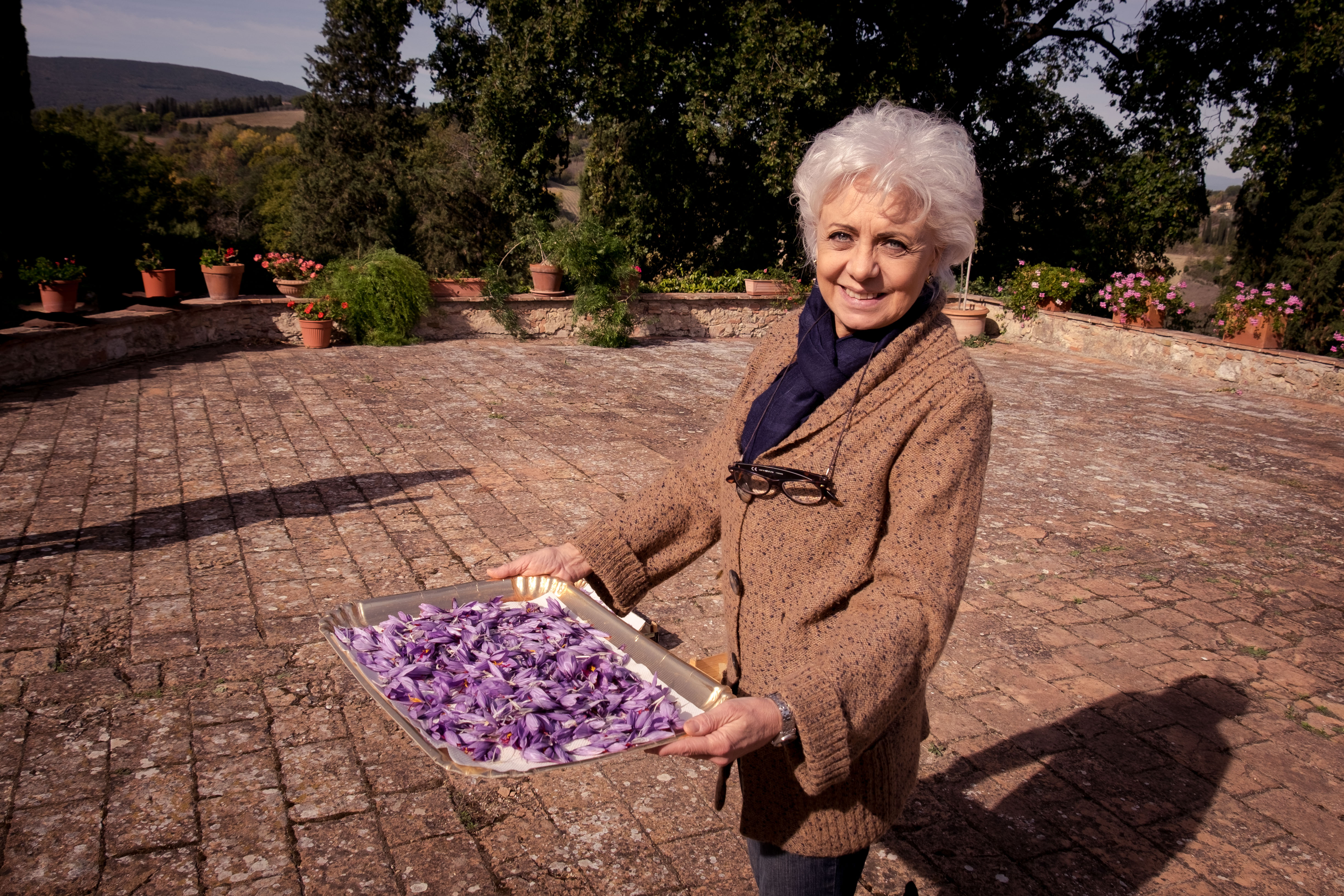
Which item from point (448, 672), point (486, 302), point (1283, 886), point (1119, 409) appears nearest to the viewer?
point (448, 672)

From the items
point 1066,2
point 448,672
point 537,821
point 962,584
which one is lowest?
point 537,821

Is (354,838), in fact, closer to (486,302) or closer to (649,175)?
(486,302)

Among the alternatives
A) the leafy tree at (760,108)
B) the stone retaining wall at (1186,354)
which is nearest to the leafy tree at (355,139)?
the leafy tree at (760,108)

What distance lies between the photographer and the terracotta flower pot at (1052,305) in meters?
12.7

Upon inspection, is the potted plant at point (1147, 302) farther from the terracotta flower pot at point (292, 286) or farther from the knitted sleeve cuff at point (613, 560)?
the knitted sleeve cuff at point (613, 560)

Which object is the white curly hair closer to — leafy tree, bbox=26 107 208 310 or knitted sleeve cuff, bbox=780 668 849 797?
knitted sleeve cuff, bbox=780 668 849 797

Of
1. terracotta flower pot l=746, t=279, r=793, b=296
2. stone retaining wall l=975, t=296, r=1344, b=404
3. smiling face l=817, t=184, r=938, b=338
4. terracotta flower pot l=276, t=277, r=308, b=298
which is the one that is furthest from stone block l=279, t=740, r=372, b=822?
terracotta flower pot l=746, t=279, r=793, b=296

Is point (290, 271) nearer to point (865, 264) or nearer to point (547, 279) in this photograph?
point (547, 279)

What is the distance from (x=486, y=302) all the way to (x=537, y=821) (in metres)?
9.43

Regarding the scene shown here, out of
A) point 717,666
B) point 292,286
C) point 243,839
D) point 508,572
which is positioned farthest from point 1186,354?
point 243,839

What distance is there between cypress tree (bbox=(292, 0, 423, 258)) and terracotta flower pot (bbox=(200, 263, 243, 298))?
16.7 metres

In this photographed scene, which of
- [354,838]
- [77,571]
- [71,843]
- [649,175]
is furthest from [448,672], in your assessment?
[649,175]

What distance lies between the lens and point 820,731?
122 centimetres

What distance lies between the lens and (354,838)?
236 centimetres
